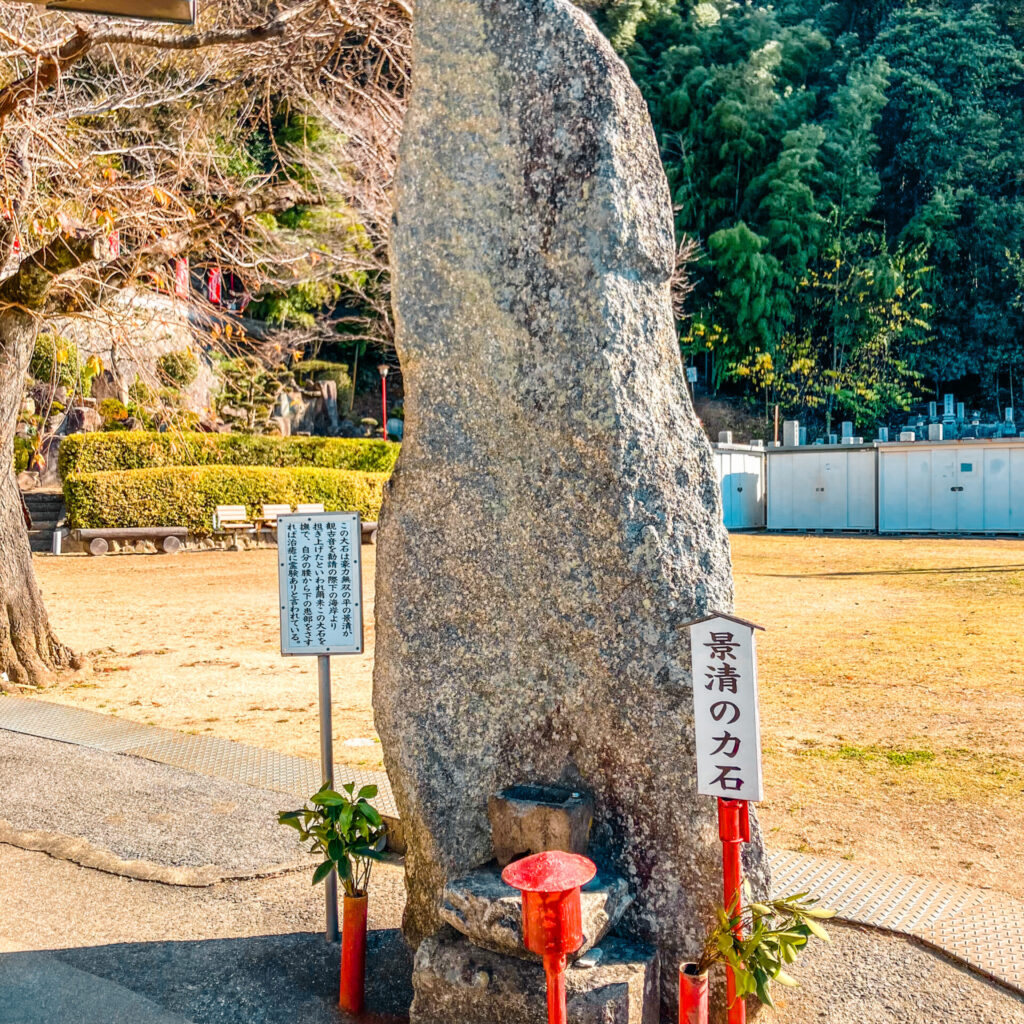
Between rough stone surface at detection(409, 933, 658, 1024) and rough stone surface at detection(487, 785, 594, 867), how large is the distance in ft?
0.99

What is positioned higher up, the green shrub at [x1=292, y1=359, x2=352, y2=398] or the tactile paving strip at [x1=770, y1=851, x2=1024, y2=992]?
the green shrub at [x1=292, y1=359, x2=352, y2=398]

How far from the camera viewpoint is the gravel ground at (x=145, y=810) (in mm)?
4516

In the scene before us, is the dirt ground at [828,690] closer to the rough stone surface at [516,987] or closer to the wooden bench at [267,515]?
the rough stone surface at [516,987]

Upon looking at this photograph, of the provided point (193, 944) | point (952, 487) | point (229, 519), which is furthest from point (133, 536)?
point (952, 487)

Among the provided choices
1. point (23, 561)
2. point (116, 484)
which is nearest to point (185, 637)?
point (23, 561)

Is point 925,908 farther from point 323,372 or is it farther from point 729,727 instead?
point 323,372

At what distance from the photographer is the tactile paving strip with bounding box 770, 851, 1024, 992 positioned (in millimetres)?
3408

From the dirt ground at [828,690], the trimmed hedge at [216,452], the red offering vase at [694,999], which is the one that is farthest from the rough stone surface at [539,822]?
the trimmed hedge at [216,452]

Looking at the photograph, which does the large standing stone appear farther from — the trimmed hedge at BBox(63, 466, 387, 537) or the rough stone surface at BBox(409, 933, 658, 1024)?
the trimmed hedge at BBox(63, 466, 387, 537)

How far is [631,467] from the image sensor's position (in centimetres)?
316

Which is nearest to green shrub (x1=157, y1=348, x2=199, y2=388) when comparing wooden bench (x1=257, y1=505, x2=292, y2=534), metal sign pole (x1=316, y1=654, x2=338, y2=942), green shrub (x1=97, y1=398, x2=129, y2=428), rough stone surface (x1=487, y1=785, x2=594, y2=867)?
green shrub (x1=97, y1=398, x2=129, y2=428)

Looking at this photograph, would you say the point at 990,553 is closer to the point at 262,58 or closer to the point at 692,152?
the point at 262,58

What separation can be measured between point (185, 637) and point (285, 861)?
6681 millimetres

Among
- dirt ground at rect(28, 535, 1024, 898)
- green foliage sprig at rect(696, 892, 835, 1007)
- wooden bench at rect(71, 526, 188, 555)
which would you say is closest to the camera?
green foliage sprig at rect(696, 892, 835, 1007)
